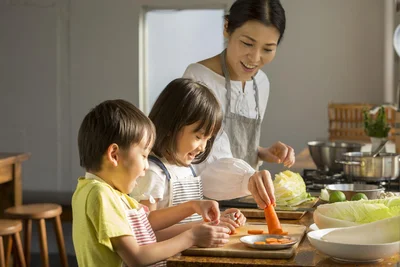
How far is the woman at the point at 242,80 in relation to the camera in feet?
9.30

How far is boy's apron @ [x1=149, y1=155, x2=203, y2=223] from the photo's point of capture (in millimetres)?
2367

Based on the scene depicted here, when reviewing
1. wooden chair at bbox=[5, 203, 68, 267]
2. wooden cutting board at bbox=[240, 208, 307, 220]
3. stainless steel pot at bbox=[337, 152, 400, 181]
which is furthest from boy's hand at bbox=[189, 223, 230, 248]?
wooden chair at bbox=[5, 203, 68, 267]

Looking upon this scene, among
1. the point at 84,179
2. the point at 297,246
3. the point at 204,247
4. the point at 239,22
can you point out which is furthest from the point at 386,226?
the point at 239,22

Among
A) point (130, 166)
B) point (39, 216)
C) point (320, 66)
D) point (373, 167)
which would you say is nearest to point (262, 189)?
point (130, 166)

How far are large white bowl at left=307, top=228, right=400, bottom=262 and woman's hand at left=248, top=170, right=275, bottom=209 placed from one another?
16.9 inches

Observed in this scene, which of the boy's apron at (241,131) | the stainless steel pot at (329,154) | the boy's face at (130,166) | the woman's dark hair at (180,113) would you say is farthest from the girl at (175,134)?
the stainless steel pot at (329,154)

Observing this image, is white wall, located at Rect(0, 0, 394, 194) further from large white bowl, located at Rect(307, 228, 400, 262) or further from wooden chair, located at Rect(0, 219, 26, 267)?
large white bowl, located at Rect(307, 228, 400, 262)

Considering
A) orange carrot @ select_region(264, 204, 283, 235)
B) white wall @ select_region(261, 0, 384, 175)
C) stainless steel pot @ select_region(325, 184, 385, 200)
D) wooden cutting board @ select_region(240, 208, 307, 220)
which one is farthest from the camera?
white wall @ select_region(261, 0, 384, 175)

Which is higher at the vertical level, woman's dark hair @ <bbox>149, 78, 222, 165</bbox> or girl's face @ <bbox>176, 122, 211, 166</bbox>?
woman's dark hair @ <bbox>149, 78, 222, 165</bbox>

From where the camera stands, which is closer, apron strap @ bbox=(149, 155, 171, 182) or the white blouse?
apron strap @ bbox=(149, 155, 171, 182)

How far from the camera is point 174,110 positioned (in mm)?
2338

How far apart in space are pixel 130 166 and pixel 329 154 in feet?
6.78

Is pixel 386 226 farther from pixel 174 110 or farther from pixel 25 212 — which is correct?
pixel 25 212

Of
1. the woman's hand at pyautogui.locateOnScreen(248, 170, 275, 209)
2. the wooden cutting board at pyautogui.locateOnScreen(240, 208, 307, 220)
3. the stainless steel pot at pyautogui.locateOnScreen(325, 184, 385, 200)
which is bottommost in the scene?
the wooden cutting board at pyautogui.locateOnScreen(240, 208, 307, 220)
